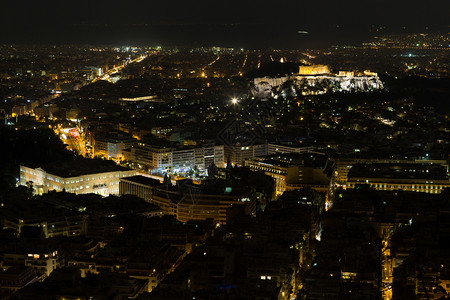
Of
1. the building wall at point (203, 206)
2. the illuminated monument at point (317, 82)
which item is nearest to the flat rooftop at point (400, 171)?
the building wall at point (203, 206)

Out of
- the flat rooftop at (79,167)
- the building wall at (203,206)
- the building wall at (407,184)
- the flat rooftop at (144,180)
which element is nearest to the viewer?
the building wall at (203,206)

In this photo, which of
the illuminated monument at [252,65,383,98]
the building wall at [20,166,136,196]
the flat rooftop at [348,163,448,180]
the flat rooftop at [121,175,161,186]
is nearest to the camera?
the flat rooftop at [121,175,161,186]

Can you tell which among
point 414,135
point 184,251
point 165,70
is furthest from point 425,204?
point 165,70

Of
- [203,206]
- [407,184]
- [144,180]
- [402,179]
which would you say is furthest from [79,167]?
[407,184]

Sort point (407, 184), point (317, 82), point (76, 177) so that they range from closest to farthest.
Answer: point (76, 177), point (407, 184), point (317, 82)

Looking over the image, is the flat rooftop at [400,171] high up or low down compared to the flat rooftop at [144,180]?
up

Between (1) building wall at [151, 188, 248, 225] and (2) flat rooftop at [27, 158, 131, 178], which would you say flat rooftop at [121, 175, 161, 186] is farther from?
(1) building wall at [151, 188, 248, 225]

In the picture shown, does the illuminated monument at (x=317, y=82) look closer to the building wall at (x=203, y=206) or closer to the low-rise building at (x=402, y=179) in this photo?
the low-rise building at (x=402, y=179)

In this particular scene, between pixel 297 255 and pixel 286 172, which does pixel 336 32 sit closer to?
pixel 286 172

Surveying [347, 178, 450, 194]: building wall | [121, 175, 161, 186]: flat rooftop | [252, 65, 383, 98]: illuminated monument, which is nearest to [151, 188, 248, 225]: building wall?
[121, 175, 161, 186]: flat rooftop

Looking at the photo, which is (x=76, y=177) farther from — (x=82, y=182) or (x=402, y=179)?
(x=402, y=179)

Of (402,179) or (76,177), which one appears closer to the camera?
(76,177)

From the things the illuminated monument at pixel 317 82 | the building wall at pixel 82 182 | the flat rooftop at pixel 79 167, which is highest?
the illuminated monument at pixel 317 82
